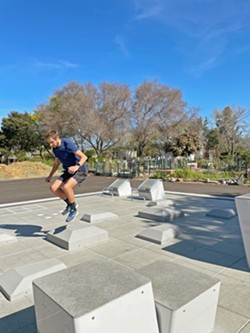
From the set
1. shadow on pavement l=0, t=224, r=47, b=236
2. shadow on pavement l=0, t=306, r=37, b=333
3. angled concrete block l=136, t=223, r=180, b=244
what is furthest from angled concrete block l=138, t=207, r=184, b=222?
shadow on pavement l=0, t=306, r=37, b=333

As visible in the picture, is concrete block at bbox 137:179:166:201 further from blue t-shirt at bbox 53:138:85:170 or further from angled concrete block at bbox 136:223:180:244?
blue t-shirt at bbox 53:138:85:170

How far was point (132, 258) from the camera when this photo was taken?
328 centimetres

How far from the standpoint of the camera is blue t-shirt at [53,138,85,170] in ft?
12.9

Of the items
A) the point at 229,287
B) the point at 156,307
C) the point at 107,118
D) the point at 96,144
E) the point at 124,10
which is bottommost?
the point at 229,287

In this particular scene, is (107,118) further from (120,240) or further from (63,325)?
(63,325)

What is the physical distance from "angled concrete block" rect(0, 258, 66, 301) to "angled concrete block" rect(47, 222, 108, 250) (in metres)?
0.76

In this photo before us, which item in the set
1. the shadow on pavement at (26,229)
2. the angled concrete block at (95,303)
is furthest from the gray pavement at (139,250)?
the angled concrete block at (95,303)

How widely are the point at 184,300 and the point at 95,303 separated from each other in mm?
597

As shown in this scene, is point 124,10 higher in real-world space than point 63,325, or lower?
higher

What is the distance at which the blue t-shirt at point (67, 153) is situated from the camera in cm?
392

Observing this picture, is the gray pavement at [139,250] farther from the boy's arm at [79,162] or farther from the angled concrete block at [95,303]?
the boy's arm at [79,162]

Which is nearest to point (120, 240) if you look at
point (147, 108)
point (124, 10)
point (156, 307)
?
point (156, 307)

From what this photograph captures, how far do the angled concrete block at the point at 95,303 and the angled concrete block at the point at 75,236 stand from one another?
1970 mm

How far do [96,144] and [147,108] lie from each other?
7144 mm
